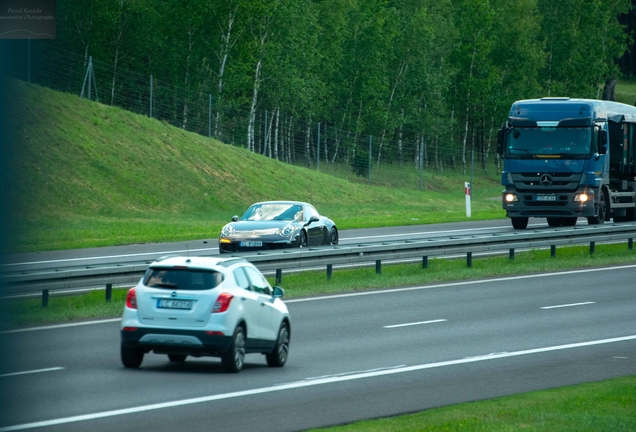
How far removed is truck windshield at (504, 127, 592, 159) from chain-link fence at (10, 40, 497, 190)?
62.5ft

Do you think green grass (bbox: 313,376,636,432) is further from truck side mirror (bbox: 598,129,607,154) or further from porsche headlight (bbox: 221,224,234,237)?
truck side mirror (bbox: 598,129,607,154)

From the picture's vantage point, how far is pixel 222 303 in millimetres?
12203

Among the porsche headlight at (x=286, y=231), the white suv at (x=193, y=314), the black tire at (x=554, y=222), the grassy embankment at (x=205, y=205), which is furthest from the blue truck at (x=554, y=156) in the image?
the white suv at (x=193, y=314)

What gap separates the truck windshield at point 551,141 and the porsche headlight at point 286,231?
402 inches

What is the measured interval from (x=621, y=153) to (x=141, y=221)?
53.7 feet

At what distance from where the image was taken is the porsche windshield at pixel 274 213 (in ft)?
85.7

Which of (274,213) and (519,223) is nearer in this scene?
(274,213)

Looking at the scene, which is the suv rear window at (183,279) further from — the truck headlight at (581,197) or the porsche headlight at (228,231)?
the truck headlight at (581,197)

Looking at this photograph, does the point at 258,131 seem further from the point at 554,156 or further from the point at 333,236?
the point at 333,236

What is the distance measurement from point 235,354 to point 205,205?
104 feet

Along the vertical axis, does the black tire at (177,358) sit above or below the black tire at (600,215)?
below

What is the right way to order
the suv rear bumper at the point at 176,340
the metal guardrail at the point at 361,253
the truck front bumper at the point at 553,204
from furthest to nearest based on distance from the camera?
the truck front bumper at the point at 553,204, the metal guardrail at the point at 361,253, the suv rear bumper at the point at 176,340

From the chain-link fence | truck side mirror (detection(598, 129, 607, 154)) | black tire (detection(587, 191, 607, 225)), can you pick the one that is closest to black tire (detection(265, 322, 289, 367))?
truck side mirror (detection(598, 129, 607, 154))

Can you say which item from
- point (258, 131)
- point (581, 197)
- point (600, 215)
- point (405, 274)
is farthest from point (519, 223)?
point (258, 131)
